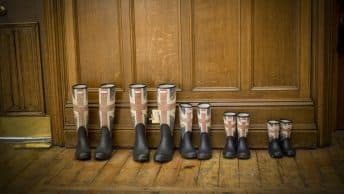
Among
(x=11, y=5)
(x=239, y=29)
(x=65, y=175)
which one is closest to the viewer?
(x=65, y=175)

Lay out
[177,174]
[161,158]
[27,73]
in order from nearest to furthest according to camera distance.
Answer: [177,174]
[161,158]
[27,73]

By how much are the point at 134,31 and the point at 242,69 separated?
0.76 meters

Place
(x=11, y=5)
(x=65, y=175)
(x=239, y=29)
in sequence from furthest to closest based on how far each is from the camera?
(x=11, y=5), (x=239, y=29), (x=65, y=175)

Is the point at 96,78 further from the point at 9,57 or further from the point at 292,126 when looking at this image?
the point at 292,126

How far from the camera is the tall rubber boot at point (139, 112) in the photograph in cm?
328

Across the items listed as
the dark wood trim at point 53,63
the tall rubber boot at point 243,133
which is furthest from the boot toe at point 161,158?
the dark wood trim at point 53,63

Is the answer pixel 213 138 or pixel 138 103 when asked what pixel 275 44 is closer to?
pixel 213 138

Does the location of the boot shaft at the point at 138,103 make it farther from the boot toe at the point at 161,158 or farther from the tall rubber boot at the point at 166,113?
the boot toe at the point at 161,158

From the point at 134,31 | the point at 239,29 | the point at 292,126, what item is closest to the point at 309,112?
the point at 292,126

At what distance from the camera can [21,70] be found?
3.62 meters

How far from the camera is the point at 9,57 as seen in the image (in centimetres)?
362

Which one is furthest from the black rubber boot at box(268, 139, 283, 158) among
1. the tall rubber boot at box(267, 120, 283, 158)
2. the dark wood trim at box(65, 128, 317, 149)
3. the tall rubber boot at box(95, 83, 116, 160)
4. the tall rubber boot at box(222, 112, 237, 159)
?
the tall rubber boot at box(95, 83, 116, 160)

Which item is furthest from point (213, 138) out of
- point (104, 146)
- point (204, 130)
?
point (104, 146)

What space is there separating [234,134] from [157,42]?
79 cm
